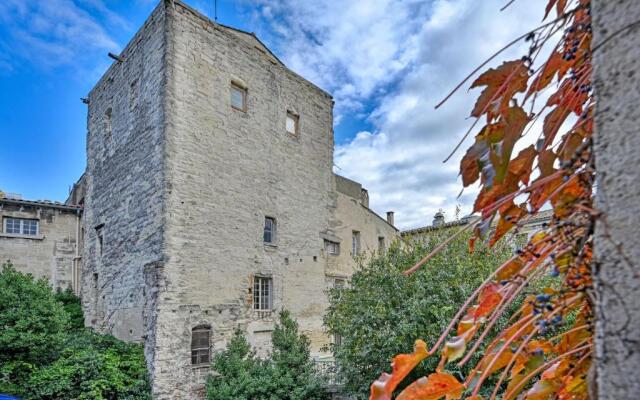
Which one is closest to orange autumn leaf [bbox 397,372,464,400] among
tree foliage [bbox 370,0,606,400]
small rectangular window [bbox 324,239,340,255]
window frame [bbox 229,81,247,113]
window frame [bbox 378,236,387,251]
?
tree foliage [bbox 370,0,606,400]

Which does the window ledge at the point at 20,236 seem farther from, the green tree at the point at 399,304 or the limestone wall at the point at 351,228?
the green tree at the point at 399,304

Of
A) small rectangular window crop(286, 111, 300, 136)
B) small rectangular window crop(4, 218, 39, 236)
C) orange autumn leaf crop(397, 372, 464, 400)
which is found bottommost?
orange autumn leaf crop(397, 372, 464, 400)

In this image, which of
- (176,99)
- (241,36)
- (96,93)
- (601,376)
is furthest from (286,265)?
(601,376)

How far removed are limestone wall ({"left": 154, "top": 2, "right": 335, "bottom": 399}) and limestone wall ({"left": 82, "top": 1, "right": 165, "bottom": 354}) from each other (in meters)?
0.55

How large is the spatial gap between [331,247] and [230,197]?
16.7 ft

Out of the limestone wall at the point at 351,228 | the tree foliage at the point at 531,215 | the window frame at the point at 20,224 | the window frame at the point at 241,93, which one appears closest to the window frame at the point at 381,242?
the limestone wall at the point at 351,228

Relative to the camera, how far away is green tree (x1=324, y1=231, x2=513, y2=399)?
820 cm

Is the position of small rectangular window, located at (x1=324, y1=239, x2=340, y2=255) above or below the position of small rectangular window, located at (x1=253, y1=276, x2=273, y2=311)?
above

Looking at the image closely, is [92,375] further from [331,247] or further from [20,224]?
[331,247]

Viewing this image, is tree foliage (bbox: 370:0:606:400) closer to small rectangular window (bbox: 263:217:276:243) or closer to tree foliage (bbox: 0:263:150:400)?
tree foliage (bbox: 0:263:150:400)

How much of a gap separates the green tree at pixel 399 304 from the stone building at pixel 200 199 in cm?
393

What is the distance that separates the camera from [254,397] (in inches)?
380

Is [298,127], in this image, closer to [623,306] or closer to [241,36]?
[241,36]

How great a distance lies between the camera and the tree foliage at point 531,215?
0.81 m
